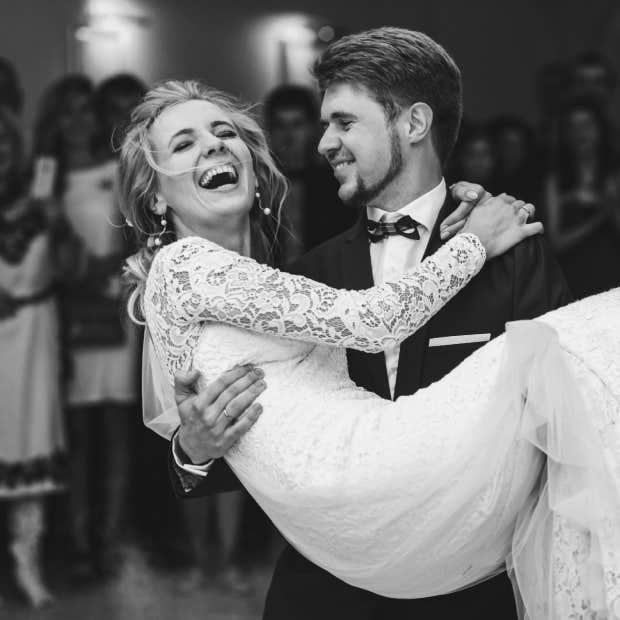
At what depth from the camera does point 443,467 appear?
1.93 m

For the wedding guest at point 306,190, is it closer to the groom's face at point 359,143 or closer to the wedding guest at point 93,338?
the wedding guest at point 93,338

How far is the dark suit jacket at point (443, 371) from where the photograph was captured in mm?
2227

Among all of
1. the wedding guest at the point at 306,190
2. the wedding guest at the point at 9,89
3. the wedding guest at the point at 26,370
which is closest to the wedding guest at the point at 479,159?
the wedding guest at the point at 306,190

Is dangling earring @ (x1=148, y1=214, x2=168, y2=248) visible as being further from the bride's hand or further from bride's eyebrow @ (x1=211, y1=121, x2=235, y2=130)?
the bride's hand

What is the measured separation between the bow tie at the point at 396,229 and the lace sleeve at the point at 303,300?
0.82ft

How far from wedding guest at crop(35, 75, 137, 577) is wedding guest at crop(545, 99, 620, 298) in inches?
72.0

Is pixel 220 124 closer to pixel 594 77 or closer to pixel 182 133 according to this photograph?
pixel 182 133

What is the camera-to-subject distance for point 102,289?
4723 mm

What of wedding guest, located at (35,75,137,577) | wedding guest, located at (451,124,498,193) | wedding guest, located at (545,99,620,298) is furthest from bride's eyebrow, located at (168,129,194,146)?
wedding guest, located at (545,99,620,298)

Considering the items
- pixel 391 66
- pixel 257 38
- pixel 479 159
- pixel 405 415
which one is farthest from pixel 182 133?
pixel 257 38

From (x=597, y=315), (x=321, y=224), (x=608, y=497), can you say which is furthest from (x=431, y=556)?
(x=321, y=224)

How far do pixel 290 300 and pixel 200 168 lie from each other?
0.40 m

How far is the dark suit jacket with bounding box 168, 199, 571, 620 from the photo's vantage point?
87.7 inches

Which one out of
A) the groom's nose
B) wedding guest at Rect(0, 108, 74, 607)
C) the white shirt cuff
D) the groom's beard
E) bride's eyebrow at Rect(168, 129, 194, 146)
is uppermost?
bride's eyebrow at Rect(168, 129, 194, 146)
